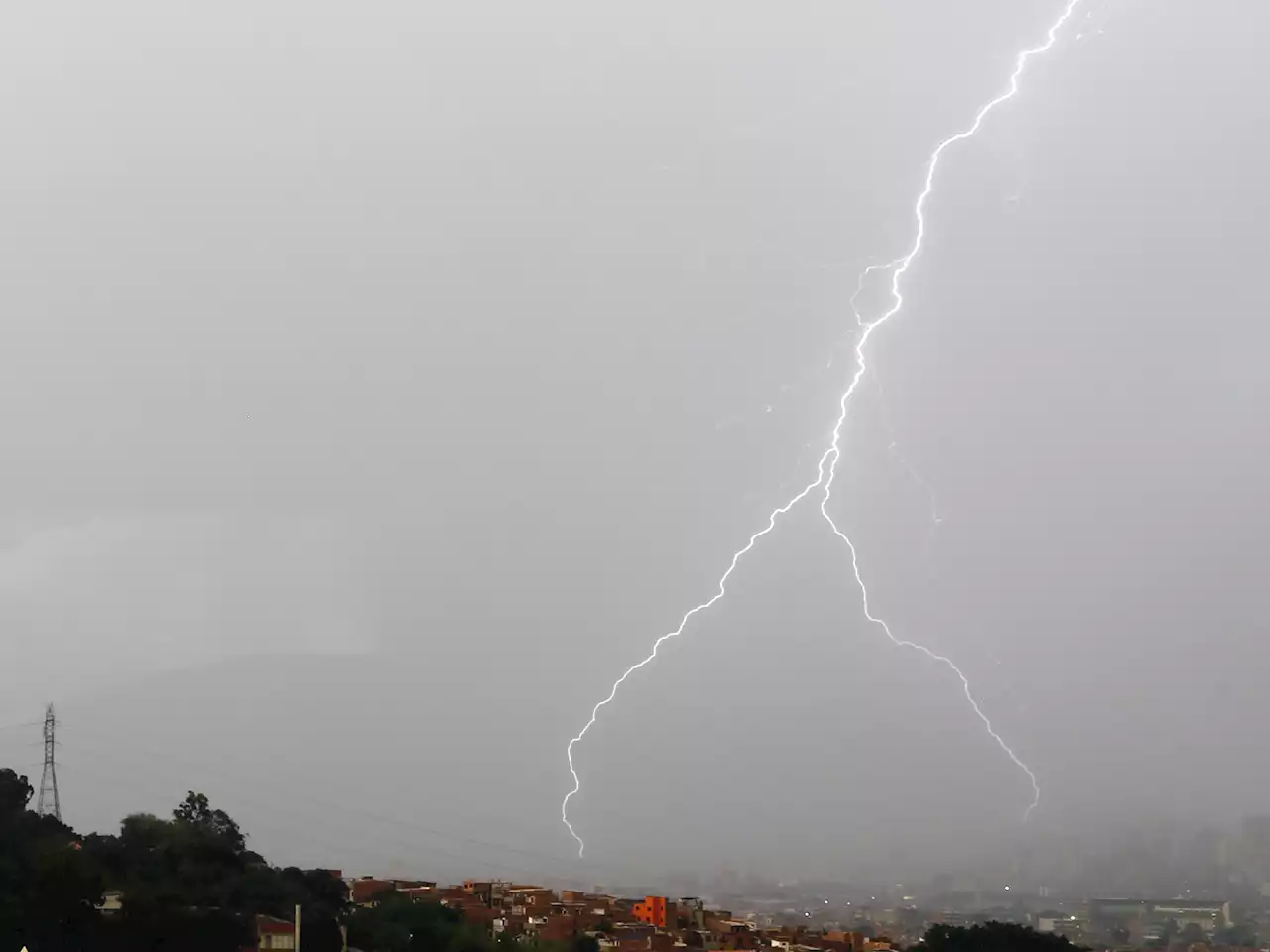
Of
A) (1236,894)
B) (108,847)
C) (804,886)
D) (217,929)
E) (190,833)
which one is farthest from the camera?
(804,886)

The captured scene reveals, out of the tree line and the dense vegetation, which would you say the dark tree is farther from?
the dense vegetation

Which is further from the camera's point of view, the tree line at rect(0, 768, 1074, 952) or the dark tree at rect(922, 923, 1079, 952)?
the dark tree at rect(922, 923, 1079, 952)

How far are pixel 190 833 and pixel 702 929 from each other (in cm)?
1483

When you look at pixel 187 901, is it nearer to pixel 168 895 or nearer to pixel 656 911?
pixel 168 895

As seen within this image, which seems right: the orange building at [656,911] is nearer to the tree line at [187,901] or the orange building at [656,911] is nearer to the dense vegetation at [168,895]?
the tree line at [187,901]

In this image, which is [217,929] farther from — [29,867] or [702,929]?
[702,929]

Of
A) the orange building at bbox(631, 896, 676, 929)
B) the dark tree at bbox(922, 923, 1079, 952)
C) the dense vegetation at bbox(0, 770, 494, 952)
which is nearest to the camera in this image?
the dense vegetation at bbox(0, 770, 494, 952)

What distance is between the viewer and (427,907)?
28.2m

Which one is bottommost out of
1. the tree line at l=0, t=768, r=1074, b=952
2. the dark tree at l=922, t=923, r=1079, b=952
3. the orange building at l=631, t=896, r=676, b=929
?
the orange building at l=631, t=896, r=676, b=929

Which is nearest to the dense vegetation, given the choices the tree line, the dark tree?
the tree line

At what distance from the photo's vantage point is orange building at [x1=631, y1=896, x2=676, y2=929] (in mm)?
38525

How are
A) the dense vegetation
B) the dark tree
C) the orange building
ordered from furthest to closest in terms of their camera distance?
the orange building → the dark tree → the dense vegetation

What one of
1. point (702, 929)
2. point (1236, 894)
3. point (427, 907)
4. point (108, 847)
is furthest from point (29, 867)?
point (1236, 894)

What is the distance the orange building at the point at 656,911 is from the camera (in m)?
38.5
